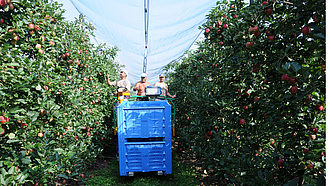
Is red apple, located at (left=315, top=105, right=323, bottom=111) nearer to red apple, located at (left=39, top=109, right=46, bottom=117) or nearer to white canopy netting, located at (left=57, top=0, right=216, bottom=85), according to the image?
red apple, located at (left=39, top=109, right=46, bottom=117)

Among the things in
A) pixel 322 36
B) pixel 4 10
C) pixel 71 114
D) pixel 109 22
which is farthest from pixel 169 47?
pixel 322 36

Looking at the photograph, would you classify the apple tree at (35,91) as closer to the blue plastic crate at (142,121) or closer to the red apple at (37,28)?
the red apple at (37,28)

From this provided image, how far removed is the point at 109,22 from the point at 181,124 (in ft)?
13.3

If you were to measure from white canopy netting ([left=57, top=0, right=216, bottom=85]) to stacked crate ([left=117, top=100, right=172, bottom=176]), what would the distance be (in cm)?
226

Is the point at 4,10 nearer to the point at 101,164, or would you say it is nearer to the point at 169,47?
the point at 101,164

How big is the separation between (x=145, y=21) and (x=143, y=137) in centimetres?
301

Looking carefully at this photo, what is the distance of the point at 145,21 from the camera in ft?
15.9

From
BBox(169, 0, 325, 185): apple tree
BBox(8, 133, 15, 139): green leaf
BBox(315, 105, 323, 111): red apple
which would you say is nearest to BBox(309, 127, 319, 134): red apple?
BBox(169, 0, 325, 185): apple tree

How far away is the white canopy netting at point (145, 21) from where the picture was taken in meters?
4.13

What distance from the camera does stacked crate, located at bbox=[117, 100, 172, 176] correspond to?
3828 mm

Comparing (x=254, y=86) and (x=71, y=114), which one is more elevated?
(x=254, y=86)

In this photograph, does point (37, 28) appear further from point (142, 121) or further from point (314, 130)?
point (314, 130)

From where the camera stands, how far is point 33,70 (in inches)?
86.7

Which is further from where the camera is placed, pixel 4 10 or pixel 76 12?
pixel 76 12
